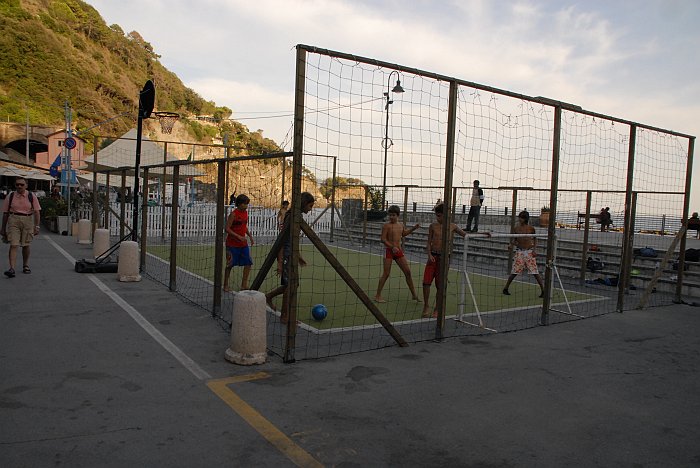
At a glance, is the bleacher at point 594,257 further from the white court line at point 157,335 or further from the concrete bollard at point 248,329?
the white court line at point 157,335

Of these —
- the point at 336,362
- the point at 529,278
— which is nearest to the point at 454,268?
the point at 529,278

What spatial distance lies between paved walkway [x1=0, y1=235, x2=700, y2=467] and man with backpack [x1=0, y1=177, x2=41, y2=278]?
302 centimetres

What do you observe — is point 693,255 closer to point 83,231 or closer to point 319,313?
point 319,313

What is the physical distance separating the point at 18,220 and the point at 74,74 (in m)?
71.6

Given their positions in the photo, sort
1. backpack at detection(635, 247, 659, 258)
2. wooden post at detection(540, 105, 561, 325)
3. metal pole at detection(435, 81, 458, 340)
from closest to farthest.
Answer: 1. metal pole at detection(435, 81, 458, 340)
2. wooden post at detection(540, 105, 561, 325)
3. backpack at detection(635, 247, 659, 258)

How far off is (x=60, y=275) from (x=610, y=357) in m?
9.86

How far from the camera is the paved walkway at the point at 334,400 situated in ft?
12.3

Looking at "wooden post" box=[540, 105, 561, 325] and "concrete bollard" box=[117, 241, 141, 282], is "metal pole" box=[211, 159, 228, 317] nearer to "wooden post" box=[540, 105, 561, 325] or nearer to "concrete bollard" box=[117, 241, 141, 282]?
"concrete bollard" box=[117, 241, 141, 282]

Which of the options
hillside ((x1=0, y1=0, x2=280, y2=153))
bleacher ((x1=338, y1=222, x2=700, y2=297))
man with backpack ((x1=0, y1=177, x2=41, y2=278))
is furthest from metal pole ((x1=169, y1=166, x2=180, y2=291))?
hillside ((x1=0, y1=0, x2=280, y2=153))

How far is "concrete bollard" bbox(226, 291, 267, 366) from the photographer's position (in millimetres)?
5504

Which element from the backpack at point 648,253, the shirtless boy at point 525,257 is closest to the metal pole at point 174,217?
the shirtless boy at point 525,257

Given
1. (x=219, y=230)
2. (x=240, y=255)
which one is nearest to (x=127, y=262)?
(x=240, y=255)

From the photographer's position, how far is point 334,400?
15.4 feet

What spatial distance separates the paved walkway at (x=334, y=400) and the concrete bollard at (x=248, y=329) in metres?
0.15
